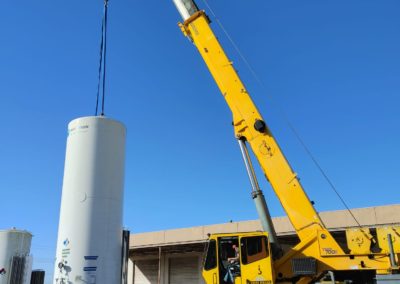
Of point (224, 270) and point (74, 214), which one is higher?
point (74, 214)

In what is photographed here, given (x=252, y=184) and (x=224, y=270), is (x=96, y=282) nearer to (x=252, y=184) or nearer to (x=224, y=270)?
(x=224, y=270)

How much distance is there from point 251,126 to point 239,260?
397 centimetres

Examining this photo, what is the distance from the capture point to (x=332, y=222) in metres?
18.0

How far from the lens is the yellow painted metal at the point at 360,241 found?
11.1 m

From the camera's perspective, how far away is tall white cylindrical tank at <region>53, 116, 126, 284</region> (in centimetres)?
1034

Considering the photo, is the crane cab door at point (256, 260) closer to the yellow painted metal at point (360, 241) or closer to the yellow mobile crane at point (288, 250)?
the yellow mobile crane at point (288, 250)

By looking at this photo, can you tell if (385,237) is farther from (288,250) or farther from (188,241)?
(188,241)

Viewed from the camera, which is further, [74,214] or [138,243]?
[138,243]

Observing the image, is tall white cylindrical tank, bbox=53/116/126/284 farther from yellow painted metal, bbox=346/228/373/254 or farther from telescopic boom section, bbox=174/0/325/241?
yellow painted metal, bbox=346/228/373/254

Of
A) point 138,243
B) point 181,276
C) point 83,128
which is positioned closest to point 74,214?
point 83,128

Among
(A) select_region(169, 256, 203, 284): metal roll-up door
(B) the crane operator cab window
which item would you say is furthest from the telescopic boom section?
(A) select_region(169, 256, 203, 284): metal roll-up door

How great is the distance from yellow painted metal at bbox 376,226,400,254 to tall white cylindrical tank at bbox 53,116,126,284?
6.50 m

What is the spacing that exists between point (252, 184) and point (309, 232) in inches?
81.3

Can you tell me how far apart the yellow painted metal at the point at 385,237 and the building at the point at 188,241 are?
633cm
